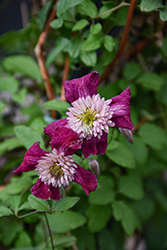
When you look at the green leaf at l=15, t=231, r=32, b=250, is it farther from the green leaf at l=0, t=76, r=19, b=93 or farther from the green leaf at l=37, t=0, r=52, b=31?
the green leaf at l=37, t=0, r=52, b=31

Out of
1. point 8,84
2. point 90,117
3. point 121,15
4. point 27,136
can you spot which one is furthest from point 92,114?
point 8,84

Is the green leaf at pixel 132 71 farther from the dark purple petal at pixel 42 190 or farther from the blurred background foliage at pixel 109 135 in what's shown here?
the dark purple petal at pixel 42 190

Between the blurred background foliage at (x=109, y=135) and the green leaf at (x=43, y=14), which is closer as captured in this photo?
the blurred background foliage at (x=109, y=135)

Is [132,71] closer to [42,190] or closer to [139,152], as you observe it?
[139,152]

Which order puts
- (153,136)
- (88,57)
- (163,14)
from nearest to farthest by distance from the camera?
(163,14), (88,57), (153,136)

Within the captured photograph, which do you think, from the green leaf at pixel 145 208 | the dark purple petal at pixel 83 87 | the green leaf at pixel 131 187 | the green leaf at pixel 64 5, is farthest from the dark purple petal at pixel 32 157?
the green leaf at pixel 145 208

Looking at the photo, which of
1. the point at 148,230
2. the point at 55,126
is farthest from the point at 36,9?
the point at 148,230

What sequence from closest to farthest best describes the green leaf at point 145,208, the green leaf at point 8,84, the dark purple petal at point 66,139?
the dark purple petal at point 66,139 → the green leaf at point 8,84 → the green leaf at point 145,208
